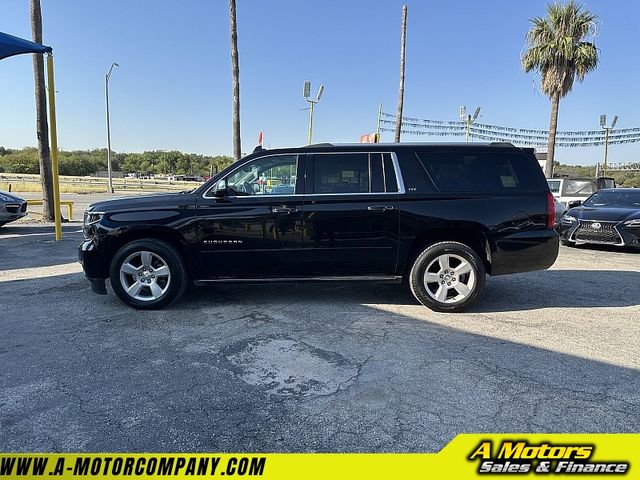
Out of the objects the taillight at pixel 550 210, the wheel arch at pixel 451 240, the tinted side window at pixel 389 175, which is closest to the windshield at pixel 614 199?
the taillight at pixel 550 210

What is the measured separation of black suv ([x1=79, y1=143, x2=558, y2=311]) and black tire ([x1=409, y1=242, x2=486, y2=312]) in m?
0.01

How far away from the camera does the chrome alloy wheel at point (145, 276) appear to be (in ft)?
16.2

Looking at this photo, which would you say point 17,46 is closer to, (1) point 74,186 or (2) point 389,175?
(2) point 389,175

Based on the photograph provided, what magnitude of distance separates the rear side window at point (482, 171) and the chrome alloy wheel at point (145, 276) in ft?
10.7

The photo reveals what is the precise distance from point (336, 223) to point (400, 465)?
3074 mm

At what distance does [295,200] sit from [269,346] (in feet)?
5.69

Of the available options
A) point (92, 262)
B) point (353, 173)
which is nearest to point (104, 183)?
point (92, 262)

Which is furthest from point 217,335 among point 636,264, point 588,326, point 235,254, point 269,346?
point 636,264

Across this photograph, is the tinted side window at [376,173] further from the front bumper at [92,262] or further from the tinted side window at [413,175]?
the front bumper at [92,262]

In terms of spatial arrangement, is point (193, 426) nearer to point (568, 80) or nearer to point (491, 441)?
point (491, 441)

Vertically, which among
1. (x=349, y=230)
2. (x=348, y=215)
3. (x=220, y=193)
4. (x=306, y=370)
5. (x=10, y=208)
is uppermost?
(x=220, y=193)

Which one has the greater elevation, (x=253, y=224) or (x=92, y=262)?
(x=253, y=224)

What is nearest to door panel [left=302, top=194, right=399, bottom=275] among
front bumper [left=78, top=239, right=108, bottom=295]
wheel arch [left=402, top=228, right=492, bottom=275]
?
wheel arch [left=402, top=228, right=492, bottom=275]

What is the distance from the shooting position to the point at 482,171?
16.7ft
